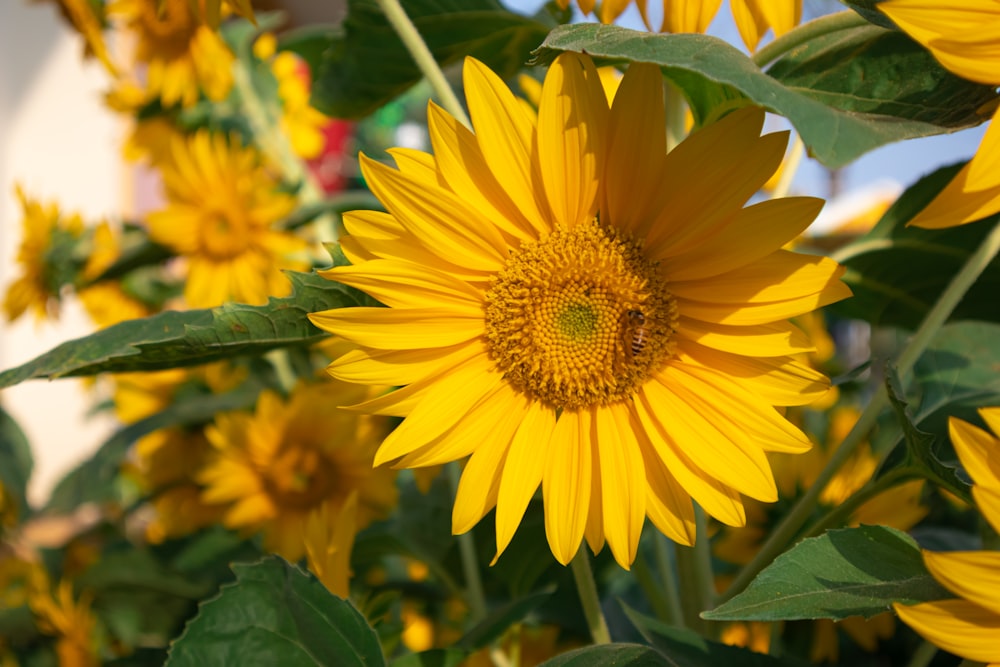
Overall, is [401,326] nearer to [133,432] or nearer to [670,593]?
[670,593]

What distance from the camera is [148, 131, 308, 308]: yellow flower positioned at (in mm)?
1067

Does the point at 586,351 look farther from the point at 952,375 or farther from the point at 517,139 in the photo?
the point at 952,375

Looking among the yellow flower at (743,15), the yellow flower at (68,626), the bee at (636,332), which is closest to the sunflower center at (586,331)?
the bee at (636,332)

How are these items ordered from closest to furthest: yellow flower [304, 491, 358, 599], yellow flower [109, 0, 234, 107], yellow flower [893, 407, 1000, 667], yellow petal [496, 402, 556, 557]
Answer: yellow flower [893, 407, 1000, 667] → yellow petal [496, 402, 556, 557] → yellow flower [304, 491, 358, 599] → yellow flower [109, 0, 234, 107]

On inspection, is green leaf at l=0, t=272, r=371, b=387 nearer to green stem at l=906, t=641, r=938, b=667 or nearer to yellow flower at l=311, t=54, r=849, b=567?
yellow flower at l=311, t=54, r=849, b=567

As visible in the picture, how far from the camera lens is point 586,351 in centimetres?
46

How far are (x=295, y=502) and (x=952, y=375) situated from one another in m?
0.61

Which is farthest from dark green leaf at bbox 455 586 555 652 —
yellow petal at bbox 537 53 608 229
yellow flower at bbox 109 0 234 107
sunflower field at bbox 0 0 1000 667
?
yellow flower at bbox 109 0 234 107

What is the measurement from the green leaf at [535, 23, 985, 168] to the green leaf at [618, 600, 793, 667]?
0.78ft

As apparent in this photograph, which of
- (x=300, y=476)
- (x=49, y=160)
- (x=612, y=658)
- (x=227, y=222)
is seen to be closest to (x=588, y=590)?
(x=612, y=658)

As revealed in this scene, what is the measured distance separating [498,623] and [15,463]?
117 centimetres

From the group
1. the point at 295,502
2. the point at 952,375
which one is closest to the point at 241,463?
the point at 295,502

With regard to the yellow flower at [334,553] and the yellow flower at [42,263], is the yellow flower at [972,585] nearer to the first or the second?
the yellow flower at [334,553]

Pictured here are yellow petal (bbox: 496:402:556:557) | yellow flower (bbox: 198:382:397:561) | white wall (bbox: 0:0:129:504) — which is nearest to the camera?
yellow petal (bbox: 496:402:556:557)
